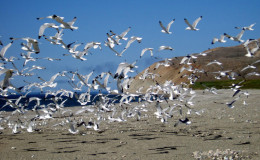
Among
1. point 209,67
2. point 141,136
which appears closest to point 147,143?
point 141,136

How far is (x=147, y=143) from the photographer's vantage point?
9195 mm

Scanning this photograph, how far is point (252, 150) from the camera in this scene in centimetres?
739

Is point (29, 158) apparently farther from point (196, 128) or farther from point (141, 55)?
point (196, 128)

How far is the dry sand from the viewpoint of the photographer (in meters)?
7.65

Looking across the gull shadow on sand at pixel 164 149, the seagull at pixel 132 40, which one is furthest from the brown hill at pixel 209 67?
the gull shadow on sand at pixel 164 149

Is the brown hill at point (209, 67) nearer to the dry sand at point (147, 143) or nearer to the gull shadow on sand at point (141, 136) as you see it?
the dry sand at point (147, 143)

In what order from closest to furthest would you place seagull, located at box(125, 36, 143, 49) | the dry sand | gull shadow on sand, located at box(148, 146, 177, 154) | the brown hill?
the dry sand
gull shadow on sand, located at box(148, 146, 177, 154)
seagull, located at box(125, 36, 143, 49)
the brown hill

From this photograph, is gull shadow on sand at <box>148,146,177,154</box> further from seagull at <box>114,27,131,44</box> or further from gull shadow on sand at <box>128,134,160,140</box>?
seagull at <box>114,27,131,44</box>

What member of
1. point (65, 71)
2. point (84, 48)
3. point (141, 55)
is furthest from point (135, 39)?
point (65, 71)

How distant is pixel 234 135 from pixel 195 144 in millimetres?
1742

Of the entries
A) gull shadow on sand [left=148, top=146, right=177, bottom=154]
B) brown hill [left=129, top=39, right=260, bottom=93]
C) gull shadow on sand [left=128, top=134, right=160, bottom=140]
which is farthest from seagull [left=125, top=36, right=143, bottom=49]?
brown hill [left=129, top=39, right=260, bottom=93]

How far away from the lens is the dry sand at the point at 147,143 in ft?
25.1

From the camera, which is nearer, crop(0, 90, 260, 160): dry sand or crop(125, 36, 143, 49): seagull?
crop(0, 90, 260, 160): dry sand

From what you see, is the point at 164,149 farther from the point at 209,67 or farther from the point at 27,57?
the point at 209,67
